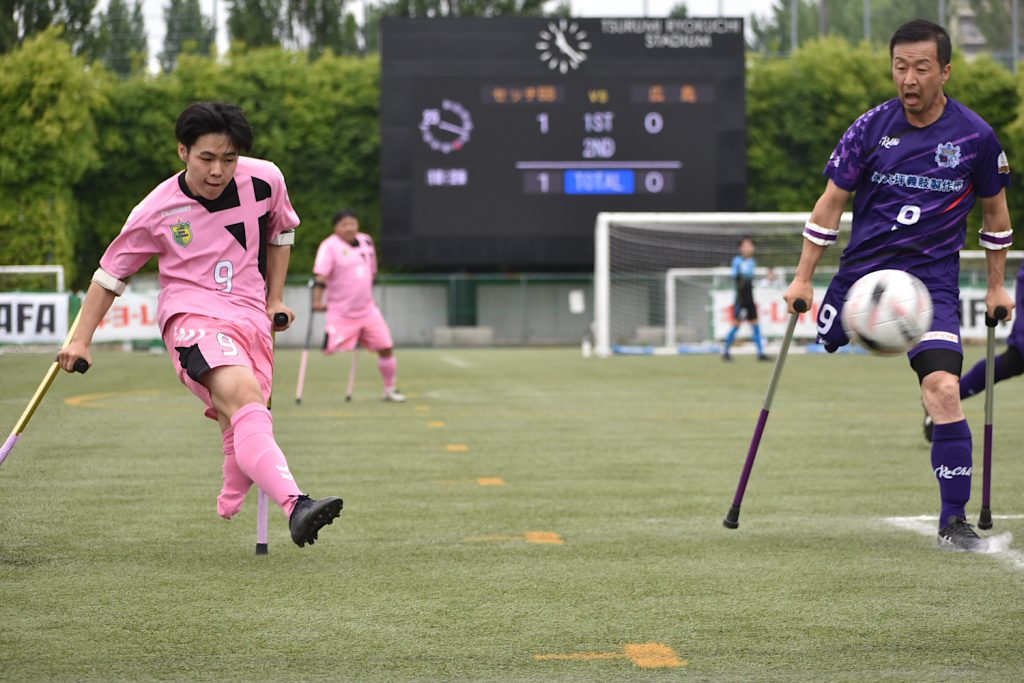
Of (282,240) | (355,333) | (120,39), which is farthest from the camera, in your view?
(120,39)

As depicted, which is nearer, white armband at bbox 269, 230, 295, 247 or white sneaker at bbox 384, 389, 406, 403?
white armband at bbox 269, 230, 295, 247

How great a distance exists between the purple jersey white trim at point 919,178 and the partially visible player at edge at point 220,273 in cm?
237

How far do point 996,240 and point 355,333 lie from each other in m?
9.50

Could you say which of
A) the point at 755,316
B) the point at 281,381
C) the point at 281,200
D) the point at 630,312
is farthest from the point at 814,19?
the point at 281,200

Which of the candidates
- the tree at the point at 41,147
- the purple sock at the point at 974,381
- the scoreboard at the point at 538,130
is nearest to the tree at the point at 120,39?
the tree at the point at 41,147

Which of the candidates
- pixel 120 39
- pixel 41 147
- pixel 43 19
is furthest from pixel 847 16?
pixel 41 147

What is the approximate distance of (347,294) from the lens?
598 inches

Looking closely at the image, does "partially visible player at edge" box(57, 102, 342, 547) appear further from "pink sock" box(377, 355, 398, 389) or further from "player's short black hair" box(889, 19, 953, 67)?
"pink sock" box(377, 355, 398, 389)

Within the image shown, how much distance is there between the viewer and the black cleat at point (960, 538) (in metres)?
6.04

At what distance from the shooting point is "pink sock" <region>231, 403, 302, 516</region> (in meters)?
5.10

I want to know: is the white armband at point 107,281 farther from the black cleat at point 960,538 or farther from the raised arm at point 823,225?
the black cleat at point 960,538

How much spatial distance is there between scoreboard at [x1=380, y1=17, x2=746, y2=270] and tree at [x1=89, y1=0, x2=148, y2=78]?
1538cm

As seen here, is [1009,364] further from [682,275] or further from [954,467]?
[682,275]

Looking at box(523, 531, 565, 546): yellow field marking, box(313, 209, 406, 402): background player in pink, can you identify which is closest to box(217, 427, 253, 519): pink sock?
box(523, 531, 565, 546): yellow field marking
